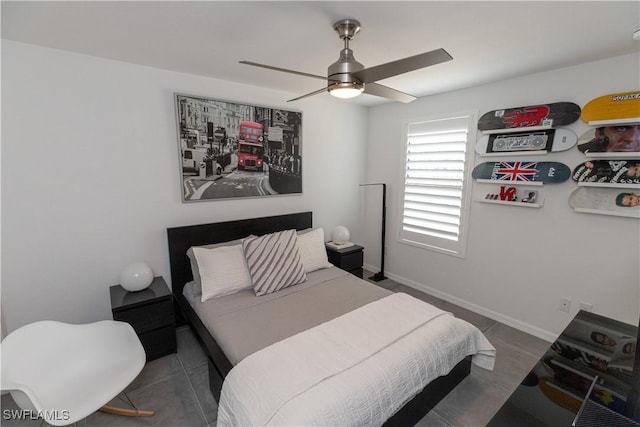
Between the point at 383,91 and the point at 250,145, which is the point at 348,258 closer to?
the point at 250,145

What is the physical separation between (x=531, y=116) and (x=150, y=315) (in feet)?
11.7

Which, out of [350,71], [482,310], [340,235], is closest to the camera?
[350,71]

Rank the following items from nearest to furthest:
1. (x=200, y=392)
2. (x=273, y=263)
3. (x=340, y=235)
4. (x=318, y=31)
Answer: (x=318, y=31), (x=200, y=392), (x=273, y=263), (x=340, y=235)

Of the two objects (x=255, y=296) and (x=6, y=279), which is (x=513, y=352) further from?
(x=6, y=279)

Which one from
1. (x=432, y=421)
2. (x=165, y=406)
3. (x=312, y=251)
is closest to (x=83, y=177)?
(x=165, y=406)

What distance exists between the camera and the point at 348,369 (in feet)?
4.74

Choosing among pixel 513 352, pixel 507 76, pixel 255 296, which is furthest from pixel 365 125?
pixel 513 352

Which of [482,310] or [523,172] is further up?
[523,172]

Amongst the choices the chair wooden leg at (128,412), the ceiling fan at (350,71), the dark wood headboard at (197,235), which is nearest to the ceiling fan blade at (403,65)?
the ceiling fan at (350,71)

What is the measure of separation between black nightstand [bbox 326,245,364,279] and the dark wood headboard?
30.7 inches

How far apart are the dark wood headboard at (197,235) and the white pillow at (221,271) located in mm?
254

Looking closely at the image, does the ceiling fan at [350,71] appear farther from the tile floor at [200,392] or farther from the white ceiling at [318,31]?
the tile floor at [200,392]

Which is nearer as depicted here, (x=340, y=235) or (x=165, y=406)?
(x=165, y=406)

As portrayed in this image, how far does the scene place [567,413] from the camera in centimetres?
116
